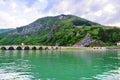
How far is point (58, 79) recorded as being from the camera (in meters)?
44.1

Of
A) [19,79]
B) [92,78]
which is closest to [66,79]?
[92,78]

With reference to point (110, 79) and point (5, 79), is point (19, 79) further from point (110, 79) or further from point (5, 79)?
point (110, 79)

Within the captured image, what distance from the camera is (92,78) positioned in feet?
148

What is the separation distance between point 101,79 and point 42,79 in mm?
9398

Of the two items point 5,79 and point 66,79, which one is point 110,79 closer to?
point 66,79

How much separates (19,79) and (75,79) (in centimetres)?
897

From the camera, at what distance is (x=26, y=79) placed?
4406 centimetres

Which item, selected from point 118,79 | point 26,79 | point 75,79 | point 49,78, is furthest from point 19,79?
point 118,79

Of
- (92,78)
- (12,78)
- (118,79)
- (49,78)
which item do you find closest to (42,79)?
(49,78)

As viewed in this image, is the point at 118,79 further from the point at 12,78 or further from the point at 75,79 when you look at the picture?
the point at 12,78

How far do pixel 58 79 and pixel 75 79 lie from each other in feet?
9.02

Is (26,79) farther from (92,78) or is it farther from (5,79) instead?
(92,78)

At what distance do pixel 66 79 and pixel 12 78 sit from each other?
878 centimetres

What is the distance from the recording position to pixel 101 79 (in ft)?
144
